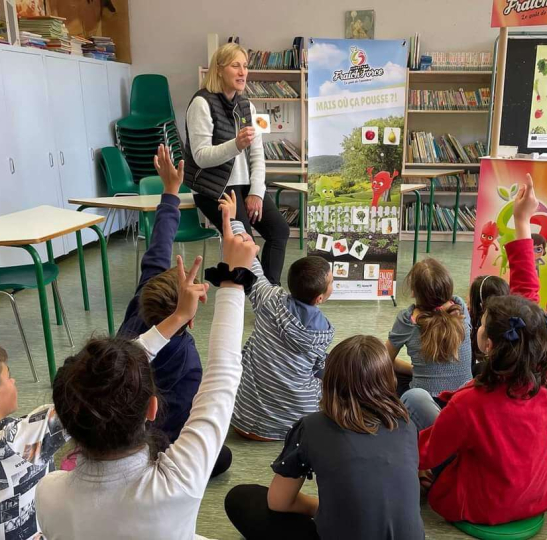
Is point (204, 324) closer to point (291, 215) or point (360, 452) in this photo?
point (360, 452)

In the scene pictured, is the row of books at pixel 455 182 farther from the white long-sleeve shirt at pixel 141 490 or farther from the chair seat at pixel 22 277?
the white long-sleeve shirt at pixel 141 490

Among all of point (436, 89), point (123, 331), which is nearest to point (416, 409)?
Answer: point (123, 331)

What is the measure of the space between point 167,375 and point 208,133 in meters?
1.81

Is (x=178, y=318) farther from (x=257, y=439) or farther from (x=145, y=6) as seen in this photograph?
(x=145, y=6)

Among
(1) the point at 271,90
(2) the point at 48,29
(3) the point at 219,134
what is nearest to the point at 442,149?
(1) the point at 271,90

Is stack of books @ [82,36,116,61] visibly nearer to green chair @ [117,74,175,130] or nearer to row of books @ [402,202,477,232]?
green chair @ [117,74,175,130]

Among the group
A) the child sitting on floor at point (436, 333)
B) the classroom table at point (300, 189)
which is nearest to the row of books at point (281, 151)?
the classroom table at point (300, 189)

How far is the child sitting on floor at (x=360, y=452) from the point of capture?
1.19 meters

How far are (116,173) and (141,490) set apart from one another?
15.9ft

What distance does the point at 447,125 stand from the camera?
5.77 metres

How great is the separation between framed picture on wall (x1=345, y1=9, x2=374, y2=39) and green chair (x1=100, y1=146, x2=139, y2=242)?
8.50ft

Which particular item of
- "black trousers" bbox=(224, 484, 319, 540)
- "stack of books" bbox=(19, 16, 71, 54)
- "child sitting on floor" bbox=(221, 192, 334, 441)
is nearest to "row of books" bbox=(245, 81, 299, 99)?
"stack of books" bbox=(19, 16, 71, 54)

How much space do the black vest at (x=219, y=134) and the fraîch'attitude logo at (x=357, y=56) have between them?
0.71m

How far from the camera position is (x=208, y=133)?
3.22 metres
